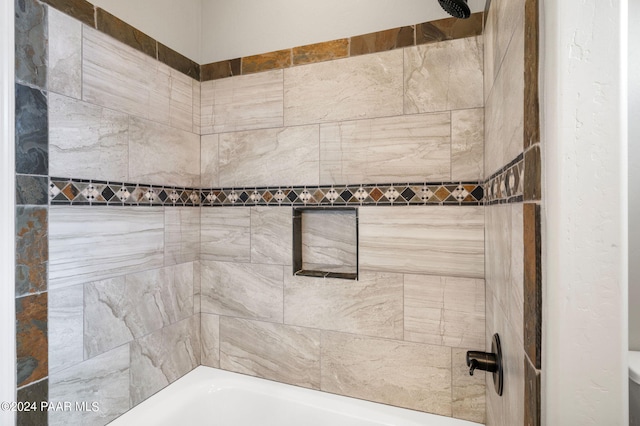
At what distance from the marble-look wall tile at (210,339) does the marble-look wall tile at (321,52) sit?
1.48m

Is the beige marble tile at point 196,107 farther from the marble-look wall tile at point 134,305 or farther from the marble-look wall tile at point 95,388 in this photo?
the marble-look wall tile at point 95,388

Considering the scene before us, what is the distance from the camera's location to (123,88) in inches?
57.6

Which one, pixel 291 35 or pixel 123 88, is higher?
pixel 291 35

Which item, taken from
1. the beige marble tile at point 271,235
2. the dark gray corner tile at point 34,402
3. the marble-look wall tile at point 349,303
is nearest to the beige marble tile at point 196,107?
the beige marble tile at point 271,235

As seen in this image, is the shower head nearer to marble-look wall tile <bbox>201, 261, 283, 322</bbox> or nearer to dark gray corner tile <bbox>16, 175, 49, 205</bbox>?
marble-look wall tile <bbox>201, 261, 283, 322</bbox>

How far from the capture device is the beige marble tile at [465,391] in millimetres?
1412

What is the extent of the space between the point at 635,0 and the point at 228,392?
8.17ft

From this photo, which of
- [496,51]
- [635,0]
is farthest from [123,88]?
[635,0]

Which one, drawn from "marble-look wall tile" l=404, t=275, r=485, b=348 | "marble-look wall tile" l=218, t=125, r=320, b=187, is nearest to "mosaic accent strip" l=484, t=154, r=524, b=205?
"marble-look wall tile" l=404, t=275, r=485, b=348

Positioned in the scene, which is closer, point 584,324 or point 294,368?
point 584,324

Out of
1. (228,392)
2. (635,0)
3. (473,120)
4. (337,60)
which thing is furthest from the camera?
(228,392)

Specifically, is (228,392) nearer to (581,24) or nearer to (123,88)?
(123,88)

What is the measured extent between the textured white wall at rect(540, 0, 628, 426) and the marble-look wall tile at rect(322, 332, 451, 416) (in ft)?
3.32

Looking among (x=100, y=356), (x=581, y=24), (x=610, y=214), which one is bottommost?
(x=100, y=356)
